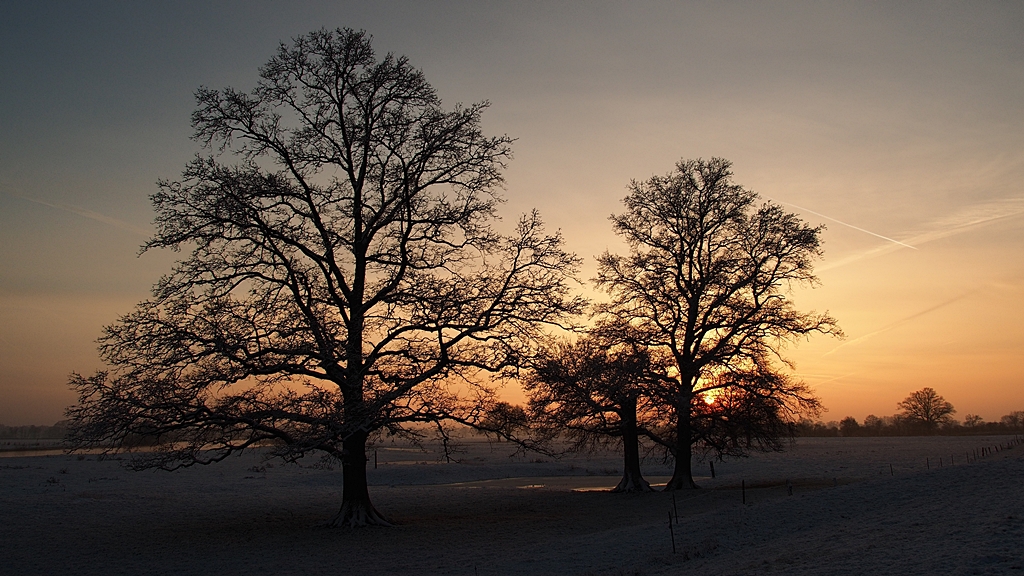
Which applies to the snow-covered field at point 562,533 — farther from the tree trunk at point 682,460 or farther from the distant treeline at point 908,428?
the distant treeline at point 908,428

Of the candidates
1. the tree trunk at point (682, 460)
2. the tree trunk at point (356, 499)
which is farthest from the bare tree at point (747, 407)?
the tree trunk at point (356, 499)

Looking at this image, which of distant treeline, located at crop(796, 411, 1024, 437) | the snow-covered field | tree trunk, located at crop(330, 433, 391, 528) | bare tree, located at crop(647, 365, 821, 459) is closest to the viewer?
the snow-covered field

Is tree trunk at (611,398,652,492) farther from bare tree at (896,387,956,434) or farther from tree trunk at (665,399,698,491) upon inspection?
bare tree at (896,387,956,434)

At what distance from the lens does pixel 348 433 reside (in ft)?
52.0

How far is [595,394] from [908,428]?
113 meters

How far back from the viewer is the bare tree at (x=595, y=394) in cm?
1944

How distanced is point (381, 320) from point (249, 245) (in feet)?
14.4

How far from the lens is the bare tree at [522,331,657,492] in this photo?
19.4 m

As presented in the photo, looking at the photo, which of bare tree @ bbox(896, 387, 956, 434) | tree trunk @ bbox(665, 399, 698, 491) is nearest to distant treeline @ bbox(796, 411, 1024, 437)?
bare tree @ bbox(896, 387, 956, 434)

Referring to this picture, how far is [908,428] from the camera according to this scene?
4434 inches

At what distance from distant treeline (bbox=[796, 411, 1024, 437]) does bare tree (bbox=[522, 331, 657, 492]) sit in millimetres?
73293

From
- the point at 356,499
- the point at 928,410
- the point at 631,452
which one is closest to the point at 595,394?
the point at 631,452

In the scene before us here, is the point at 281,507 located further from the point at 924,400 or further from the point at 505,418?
the point at 924,400

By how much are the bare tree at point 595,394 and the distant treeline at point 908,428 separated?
73.3m
